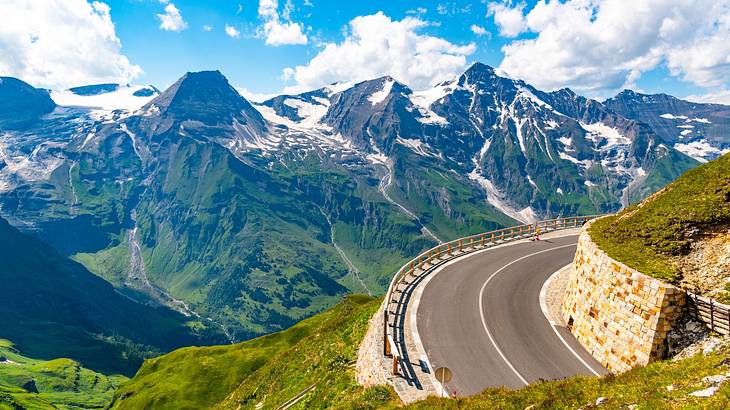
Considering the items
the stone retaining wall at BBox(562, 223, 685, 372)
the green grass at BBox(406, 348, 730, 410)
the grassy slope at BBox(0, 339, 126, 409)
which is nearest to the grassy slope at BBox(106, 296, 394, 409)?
the green grass at BBox(406, 348, 730, 410)

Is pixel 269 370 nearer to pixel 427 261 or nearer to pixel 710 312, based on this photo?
pixel 427 261

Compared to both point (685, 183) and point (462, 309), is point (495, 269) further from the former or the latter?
point (685, 183)

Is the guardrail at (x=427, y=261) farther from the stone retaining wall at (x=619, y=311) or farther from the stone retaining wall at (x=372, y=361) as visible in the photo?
Result: the stone retaining wall at (x=619, y=311)

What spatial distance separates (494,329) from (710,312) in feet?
38.5

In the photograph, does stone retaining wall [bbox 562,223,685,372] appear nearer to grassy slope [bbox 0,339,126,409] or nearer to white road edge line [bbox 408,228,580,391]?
white road edge line [bbox 408,228,580,391]

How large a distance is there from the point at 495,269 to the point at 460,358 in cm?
1770

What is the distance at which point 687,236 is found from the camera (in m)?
21.5

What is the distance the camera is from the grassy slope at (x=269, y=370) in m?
26.5

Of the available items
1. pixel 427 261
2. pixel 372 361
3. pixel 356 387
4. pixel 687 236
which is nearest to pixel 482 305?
pixel 427 261

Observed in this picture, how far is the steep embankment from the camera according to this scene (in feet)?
64.5

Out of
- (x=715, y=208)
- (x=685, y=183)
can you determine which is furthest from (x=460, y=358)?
(x=685, y=183)

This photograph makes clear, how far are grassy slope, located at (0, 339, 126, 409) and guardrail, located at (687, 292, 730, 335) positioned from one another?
173813 mm

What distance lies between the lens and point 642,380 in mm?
13992

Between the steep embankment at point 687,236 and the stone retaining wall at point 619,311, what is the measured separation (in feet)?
3.01
